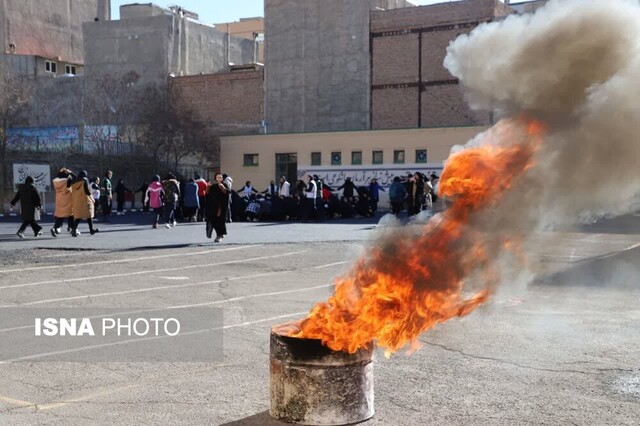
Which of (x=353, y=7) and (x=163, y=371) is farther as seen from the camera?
(x=353, y=7)

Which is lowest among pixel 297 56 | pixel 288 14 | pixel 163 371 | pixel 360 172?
pixel 163 371

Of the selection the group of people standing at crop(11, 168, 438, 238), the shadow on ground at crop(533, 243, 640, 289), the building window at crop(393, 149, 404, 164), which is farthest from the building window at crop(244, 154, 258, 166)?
the shadow on ground at crop(533, 243, 640, 289)

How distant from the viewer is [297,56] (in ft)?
155

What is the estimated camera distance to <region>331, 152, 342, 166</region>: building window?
37859 millimetres

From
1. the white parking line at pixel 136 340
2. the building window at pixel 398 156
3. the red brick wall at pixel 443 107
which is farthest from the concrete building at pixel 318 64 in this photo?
the white parking line at pixel 136 340

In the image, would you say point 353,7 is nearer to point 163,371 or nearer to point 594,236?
point 594,236

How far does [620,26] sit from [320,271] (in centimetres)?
863

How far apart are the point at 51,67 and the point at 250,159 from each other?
2250 cm

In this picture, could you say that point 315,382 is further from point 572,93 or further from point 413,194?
point 413,194

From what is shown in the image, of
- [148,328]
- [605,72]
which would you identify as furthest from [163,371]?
[605,72]

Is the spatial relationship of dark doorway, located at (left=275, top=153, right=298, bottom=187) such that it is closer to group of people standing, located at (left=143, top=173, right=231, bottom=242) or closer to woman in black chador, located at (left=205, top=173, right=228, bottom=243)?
group of people standing, located at (left=143, top=173, right=231, bottom=242)

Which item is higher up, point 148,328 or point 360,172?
point 360,172

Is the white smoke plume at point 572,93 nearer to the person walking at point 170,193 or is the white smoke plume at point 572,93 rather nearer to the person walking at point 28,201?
the person walking at point 28,201

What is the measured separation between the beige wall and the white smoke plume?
28524mm
